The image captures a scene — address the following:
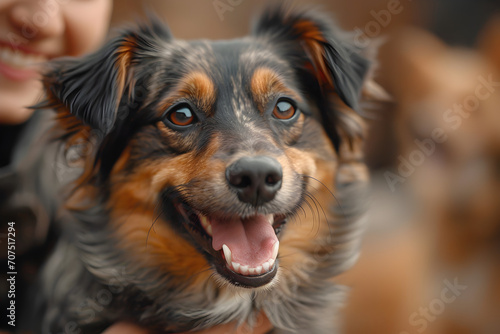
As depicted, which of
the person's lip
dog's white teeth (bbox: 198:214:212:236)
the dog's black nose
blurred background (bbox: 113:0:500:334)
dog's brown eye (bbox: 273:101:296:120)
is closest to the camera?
the dog's black nose

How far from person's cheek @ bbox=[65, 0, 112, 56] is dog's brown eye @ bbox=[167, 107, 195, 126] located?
0.80m

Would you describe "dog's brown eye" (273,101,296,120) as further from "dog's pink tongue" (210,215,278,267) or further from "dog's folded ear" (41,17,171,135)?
"dog's folded ear" (41,17,171,135)

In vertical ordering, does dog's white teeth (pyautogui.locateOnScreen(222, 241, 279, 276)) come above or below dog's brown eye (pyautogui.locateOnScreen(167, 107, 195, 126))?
below

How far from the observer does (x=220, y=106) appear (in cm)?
180

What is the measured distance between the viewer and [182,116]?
A: 1814 mm

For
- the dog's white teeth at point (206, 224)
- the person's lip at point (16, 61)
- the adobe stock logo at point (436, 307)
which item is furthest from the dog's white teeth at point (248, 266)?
the adobe stock logo at point (436, 307)

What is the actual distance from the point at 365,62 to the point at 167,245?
1.15 metres

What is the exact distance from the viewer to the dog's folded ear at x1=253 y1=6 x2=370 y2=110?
193 centimetres

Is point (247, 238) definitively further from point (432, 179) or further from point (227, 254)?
point (432, 179)

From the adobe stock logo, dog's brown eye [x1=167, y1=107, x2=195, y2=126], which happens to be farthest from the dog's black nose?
the adobe stock logo

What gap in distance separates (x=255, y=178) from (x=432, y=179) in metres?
2.75

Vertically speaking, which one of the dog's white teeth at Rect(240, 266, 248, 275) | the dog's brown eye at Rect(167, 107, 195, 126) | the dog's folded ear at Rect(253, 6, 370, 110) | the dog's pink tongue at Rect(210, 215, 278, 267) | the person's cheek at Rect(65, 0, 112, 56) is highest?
the dog's folded ear at Rect(253, 6, 370, 110)

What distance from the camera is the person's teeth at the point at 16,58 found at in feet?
7.13

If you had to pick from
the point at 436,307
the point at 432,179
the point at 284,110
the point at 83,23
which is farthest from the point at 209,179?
the point at 432,179
